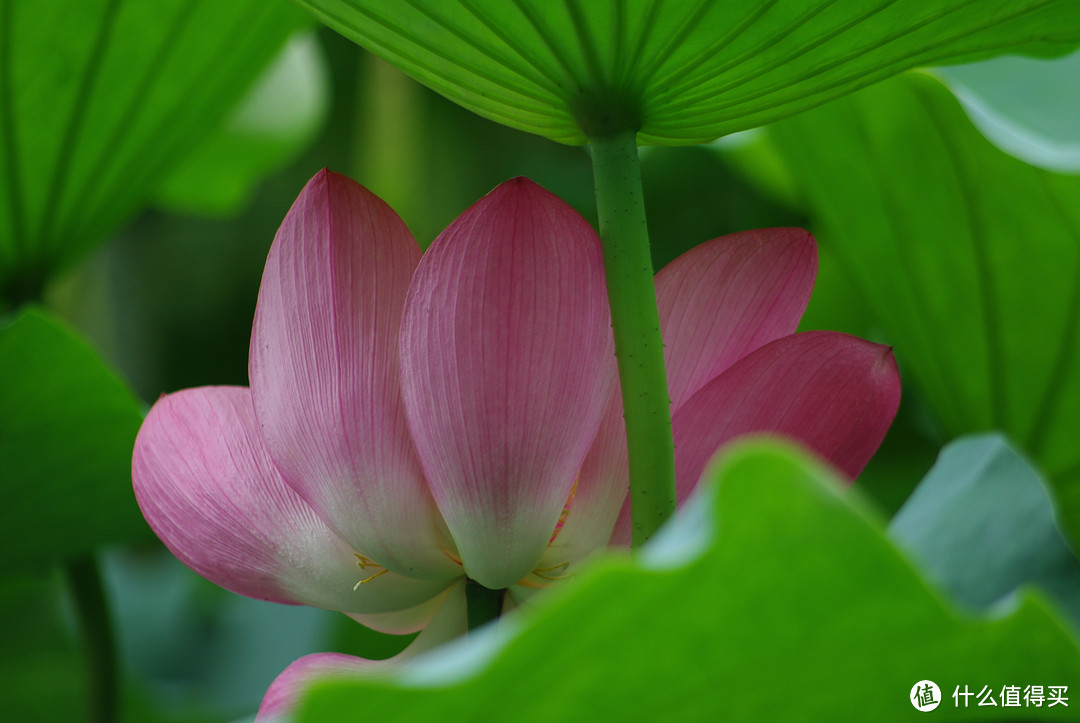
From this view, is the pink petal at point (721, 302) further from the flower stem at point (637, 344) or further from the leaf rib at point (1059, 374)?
the leaf rib at point (1059, 374)

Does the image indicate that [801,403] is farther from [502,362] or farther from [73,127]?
[73,127]

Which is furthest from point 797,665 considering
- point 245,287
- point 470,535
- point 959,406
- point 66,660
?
point 245,287

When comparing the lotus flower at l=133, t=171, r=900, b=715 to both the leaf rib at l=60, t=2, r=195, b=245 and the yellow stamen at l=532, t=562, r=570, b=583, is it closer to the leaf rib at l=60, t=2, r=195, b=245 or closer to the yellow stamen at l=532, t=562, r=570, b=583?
the yellow stamen at l=532, t=562, r=570, b=583

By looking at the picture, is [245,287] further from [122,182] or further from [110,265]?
[122,182]

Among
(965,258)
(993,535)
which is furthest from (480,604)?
(965,258)

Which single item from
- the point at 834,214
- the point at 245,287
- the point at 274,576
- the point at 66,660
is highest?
the point at 245,287

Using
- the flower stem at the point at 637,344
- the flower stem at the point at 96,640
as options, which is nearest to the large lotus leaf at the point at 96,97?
the flower stem at the point at 96,640
